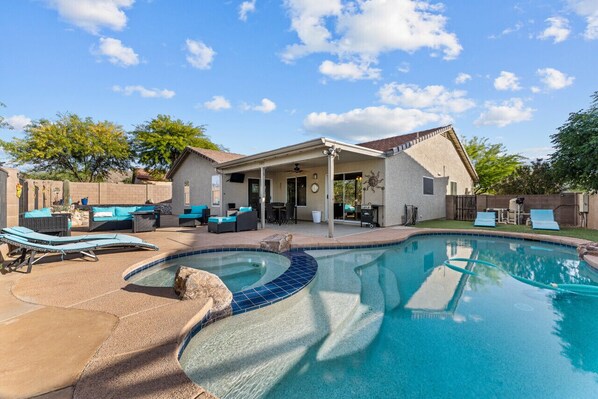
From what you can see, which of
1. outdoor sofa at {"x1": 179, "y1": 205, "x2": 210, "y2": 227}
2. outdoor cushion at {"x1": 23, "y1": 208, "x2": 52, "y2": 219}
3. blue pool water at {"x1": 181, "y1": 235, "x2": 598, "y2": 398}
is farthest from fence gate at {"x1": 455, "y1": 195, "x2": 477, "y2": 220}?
outdoor cushion at {"x1": 23, "y1": 208, "x2": 52, "y2": 219}

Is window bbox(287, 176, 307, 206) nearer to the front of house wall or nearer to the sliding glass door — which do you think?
the front of house wall

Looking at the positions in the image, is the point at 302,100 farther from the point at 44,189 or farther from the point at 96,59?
the point at 44,189

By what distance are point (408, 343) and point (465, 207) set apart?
1320 cm

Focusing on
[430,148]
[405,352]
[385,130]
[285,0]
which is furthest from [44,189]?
[385,130]

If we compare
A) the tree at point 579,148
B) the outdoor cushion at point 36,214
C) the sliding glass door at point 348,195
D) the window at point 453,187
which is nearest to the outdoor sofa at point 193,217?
the outdoor cushion at point 36,214

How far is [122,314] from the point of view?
2.63 meters

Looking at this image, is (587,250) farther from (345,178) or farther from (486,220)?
(345,178)

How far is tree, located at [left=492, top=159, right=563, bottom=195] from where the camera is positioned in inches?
501

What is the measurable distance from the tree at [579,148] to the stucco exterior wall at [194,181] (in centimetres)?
1548

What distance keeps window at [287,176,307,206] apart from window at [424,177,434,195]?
587cm

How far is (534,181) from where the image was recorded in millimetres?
13281

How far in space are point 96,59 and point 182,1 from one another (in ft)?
20.5

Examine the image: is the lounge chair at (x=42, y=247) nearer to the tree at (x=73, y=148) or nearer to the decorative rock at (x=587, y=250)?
the decorative rock at (x=587, y=250)

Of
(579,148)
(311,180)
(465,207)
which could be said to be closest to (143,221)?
(311,180)
